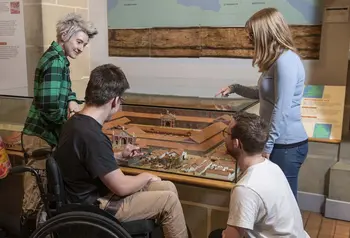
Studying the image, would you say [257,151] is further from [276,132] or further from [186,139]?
[186,139]

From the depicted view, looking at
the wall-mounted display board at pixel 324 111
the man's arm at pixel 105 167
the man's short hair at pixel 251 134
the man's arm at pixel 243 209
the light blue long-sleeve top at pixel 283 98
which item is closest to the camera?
the man's arm at pixel 243 209

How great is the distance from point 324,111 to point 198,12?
1.33 meters

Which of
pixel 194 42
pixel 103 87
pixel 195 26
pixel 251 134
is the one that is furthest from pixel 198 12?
pixel 251 134

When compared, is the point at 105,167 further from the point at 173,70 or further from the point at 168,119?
the point at 173,70

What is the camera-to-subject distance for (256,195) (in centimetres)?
144

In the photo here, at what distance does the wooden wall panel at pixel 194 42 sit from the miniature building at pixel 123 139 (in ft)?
4.84

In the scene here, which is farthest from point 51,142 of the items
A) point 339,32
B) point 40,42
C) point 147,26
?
point 339,32

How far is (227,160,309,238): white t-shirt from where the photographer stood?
4.73 ft

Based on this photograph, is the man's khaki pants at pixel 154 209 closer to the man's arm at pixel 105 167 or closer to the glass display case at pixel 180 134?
the man's arm at pixel 105 167

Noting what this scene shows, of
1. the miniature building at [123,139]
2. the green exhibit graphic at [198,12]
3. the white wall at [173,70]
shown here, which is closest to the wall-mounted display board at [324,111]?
the white wall at [173,70]

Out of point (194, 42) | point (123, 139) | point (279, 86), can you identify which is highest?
point (194, 42)

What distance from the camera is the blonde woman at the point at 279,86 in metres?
1.98

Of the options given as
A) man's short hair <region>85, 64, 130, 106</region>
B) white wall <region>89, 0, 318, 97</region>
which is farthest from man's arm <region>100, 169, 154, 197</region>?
white wall <region>89, 0, 318, 97</region>

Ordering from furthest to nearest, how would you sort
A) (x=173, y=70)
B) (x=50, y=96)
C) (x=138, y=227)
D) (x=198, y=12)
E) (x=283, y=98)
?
(x=173, y=70)
(x=198, y=12)
(x=50, y=96)
(x=283, y=98)
(x=138, y=227)
